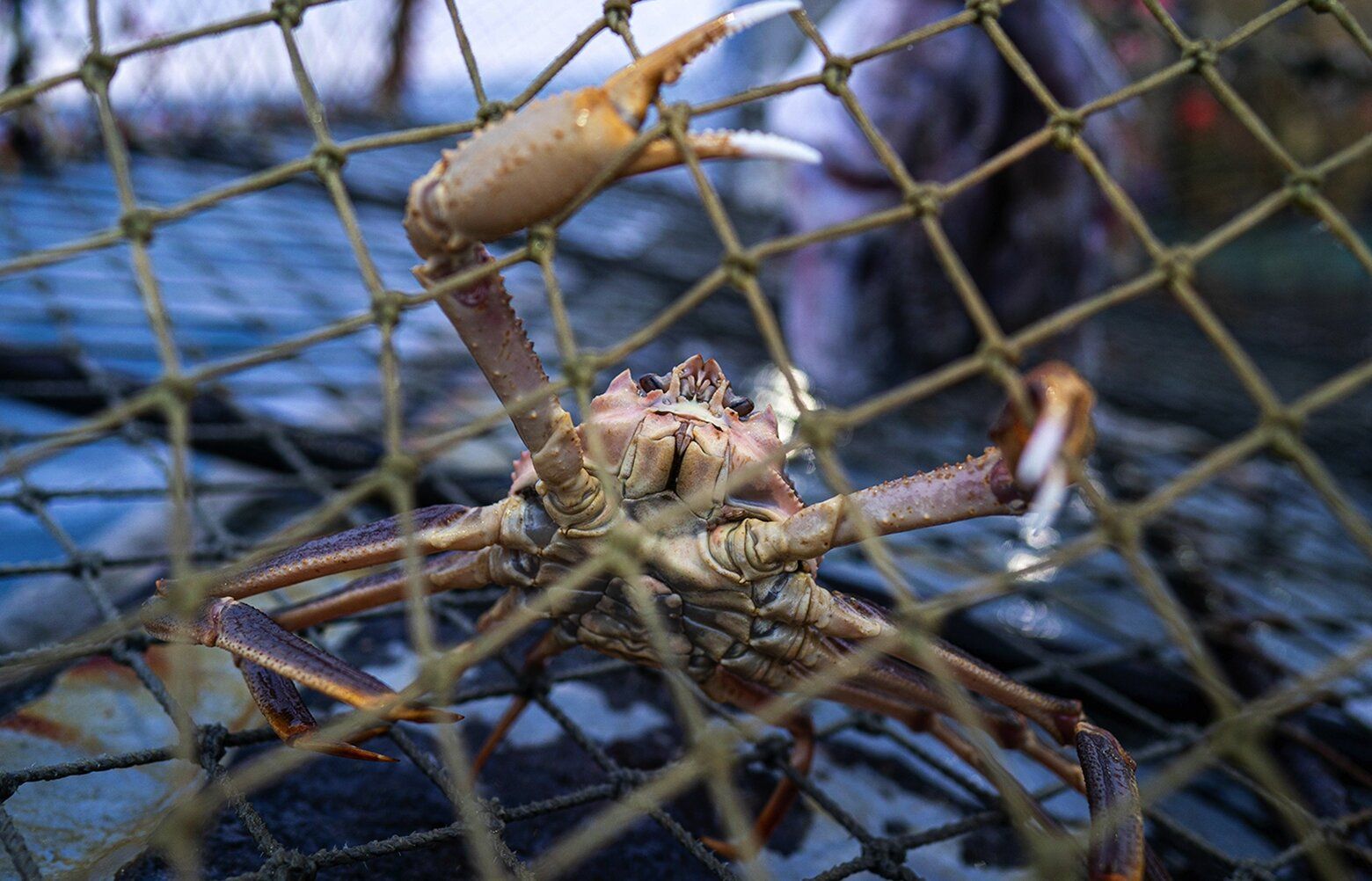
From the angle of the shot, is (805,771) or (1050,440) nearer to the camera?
(1050,440)

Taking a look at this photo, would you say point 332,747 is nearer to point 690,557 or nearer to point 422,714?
point 422,714

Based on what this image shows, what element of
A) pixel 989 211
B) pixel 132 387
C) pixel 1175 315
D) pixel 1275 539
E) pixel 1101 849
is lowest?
pixel 1101 849

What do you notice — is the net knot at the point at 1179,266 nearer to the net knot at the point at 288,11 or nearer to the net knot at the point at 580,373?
the net knot at the point at 580,373

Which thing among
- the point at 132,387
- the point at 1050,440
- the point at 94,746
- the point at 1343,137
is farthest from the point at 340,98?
the point at 1343,137

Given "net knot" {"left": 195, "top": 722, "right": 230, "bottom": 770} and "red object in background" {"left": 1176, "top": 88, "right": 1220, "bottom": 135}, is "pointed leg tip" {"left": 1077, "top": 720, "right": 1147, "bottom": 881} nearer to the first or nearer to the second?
"net knot" {"left": 195, "top": 722, "right": 230, "bottom": 770}

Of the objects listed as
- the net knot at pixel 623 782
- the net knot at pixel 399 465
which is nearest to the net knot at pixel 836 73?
the net knot at pixel 399 465

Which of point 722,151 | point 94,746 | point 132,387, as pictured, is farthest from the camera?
point 132,387

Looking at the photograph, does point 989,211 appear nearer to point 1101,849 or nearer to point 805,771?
point 805,771

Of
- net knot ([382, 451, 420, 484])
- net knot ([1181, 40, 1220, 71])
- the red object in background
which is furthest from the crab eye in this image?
the red object in background

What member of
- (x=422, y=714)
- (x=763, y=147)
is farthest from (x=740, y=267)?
(x=422, y=714)
